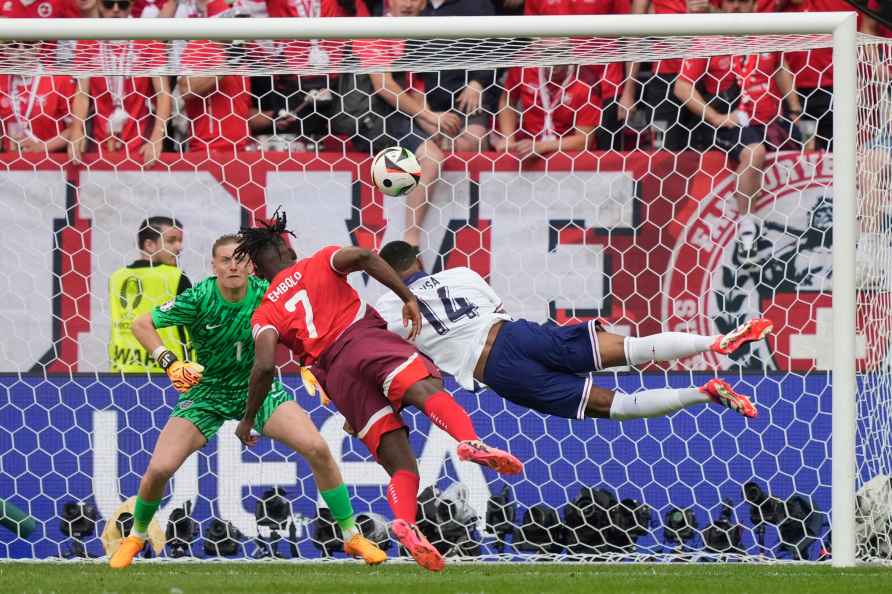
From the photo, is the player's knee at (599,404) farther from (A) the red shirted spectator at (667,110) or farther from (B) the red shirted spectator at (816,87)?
(B) the red shirted spectator at (816,87)

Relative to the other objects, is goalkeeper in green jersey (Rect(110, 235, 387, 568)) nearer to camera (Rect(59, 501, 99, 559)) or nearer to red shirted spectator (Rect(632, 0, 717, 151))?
camera (Rect(59, 501, 99, 559))

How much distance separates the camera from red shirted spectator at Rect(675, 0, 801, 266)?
887 cm

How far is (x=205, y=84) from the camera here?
9.37 meters

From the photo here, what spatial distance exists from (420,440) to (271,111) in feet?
7.99

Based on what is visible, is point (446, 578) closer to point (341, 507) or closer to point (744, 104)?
point (341, 507)

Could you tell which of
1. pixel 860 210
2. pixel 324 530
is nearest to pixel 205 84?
pixel 324 530

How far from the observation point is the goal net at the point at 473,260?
28.6 ft

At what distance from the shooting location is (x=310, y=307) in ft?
23.3

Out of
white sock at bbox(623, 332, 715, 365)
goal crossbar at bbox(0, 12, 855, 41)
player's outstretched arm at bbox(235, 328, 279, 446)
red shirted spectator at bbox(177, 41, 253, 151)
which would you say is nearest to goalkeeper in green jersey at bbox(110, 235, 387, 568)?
player's outstretched arm at bbox(235, 328, 279, 446)

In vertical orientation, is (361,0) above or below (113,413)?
above

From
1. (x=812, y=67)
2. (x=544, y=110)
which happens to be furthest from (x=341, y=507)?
(x=812, y=67)

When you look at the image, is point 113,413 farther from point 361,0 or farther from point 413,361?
point 361,0

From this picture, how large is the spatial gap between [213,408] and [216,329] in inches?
17.3

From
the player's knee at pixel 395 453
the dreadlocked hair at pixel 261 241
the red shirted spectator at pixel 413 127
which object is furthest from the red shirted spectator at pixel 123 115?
the player's knee at pixel 395 453
